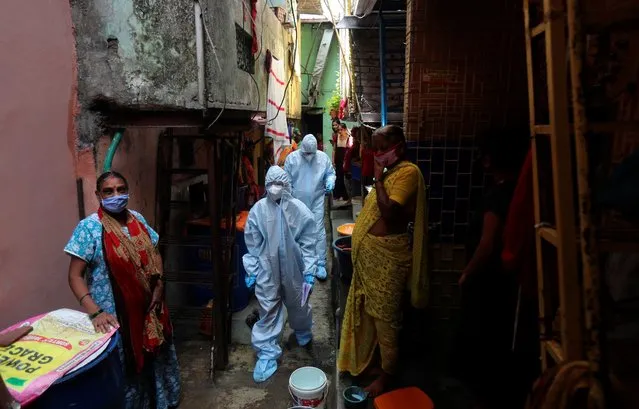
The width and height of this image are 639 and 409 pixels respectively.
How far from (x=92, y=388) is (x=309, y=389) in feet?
5.23

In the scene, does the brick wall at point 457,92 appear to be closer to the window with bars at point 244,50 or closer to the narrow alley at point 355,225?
the narrow alley at point 355,225

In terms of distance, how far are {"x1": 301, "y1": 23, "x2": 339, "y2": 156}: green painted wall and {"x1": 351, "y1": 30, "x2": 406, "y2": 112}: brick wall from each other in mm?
9849

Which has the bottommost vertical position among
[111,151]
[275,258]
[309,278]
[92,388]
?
[92,388]

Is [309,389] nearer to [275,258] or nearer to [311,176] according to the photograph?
[275,258]

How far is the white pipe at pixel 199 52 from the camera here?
3.35 metres

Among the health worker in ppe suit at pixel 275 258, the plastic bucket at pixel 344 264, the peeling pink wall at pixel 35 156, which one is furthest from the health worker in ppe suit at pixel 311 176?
the peeling pink wall at pixel 35 156

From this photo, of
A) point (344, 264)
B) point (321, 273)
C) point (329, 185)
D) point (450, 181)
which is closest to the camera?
point (450, 181)

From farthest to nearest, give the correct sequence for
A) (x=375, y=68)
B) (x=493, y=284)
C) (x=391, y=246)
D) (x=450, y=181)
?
(x=375, y=68) → (x=450, y=181) → (x=391, y=246) → (x=493, y=284)

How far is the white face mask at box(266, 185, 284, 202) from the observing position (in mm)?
3971

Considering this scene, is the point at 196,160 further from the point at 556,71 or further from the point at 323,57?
the point at 323,57

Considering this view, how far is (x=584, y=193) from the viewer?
1202 millimetres

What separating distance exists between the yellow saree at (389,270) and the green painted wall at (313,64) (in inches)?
525

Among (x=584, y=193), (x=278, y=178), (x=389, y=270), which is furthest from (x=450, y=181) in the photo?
(x=584, y=193)

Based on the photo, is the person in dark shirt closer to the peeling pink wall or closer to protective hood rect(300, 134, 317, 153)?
the peeling pink wall
